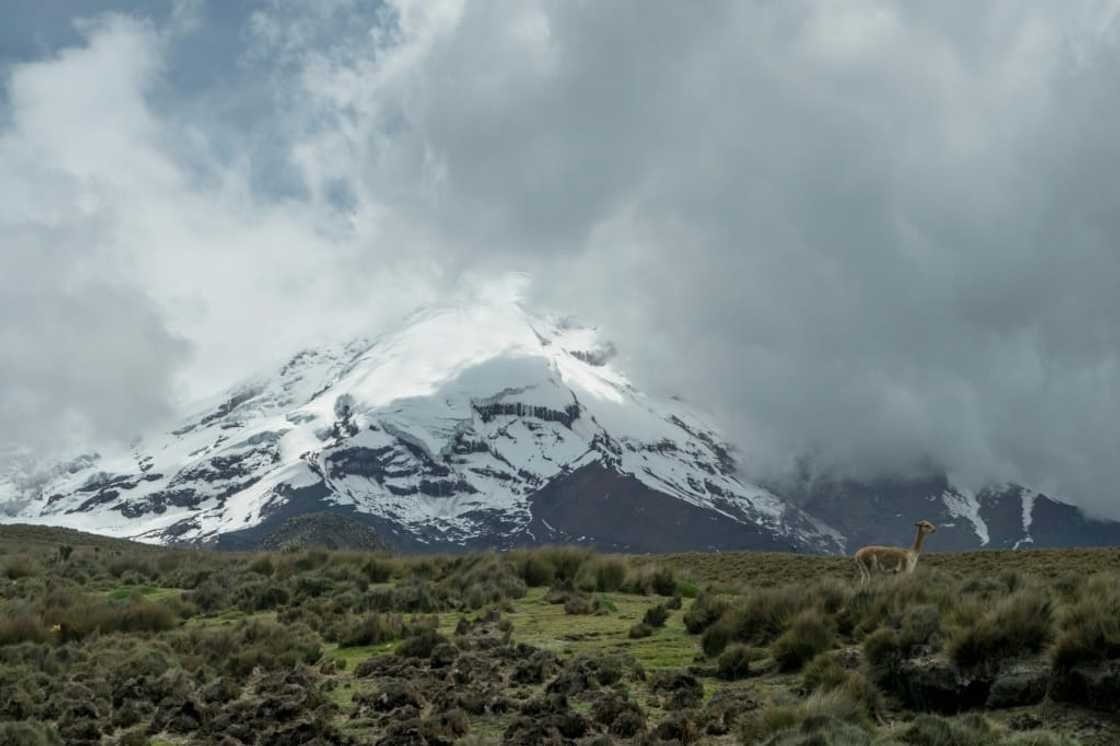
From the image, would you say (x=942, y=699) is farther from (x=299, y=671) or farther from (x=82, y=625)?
(x=82, y=625)

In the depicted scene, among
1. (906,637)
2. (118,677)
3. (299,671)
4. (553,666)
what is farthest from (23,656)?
(906,637)

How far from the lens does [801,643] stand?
44.7 ft

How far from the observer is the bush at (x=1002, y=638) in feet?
36.5

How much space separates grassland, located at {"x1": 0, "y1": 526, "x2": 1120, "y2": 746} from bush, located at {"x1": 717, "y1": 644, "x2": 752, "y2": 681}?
0.02 meters

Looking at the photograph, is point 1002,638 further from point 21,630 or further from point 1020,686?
point 21,630

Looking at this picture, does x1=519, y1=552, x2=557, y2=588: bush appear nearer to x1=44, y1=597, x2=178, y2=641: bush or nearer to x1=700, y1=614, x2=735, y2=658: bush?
x1=44, y1=597, x2=178, y2=641: bush

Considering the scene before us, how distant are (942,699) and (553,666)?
547 cm

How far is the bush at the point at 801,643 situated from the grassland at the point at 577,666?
0.03 meters

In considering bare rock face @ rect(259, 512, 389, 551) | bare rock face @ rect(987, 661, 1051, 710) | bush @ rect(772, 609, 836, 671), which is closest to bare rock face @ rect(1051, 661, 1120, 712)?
bare rock face @ rect(987, 661, 1051, 710)

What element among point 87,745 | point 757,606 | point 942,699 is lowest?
point 87,745

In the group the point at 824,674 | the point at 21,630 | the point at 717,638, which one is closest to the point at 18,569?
the point at 21,630

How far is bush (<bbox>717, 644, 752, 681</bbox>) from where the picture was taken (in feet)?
45.8

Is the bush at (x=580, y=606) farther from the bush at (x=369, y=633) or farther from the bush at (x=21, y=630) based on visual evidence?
the bush at (x=21, y=630)

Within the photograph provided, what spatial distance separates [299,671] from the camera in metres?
15.3
